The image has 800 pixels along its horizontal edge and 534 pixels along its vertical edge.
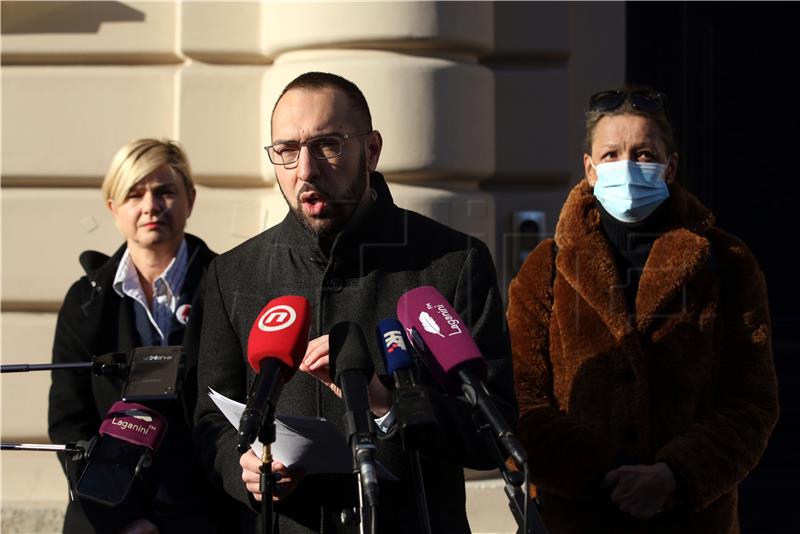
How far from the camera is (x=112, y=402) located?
350 centimetres

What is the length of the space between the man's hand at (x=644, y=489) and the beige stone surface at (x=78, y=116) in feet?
9.55

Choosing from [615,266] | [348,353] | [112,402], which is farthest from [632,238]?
[112,402]

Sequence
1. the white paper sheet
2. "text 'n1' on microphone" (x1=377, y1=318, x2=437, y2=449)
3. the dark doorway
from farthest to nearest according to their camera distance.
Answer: the dark doorway → the white paper sheet → "text 'n1' on microphone" (x1=377, y1=318, x2=437, y2=449)

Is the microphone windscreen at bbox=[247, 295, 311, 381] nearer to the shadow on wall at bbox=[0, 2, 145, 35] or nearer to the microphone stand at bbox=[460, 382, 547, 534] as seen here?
the microphone stand at bbox=[460, 382, 547, 534]

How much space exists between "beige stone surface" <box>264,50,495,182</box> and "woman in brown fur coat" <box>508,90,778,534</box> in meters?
1.66

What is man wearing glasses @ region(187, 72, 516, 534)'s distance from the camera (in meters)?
2.58

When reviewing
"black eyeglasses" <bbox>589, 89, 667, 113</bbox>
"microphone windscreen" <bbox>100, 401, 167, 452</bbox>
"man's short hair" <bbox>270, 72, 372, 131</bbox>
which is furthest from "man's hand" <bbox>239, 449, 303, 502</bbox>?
"black eyeglasses" <bbox>589, 89, 667, 113</bbox>

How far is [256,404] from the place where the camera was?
1.87 meters

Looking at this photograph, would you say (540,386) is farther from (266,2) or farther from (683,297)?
(266,2)

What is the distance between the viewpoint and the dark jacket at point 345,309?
8.48 feet

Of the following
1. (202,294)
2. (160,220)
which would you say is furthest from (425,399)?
(160,220)

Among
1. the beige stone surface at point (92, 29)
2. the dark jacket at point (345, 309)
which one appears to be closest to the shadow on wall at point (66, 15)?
the beige stone surface at point (92, 29)

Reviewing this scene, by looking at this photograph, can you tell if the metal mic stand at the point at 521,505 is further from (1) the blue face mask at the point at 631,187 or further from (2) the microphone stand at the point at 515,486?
(1) the blue face mask at the point at 631,187

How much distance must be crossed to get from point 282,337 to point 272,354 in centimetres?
4
